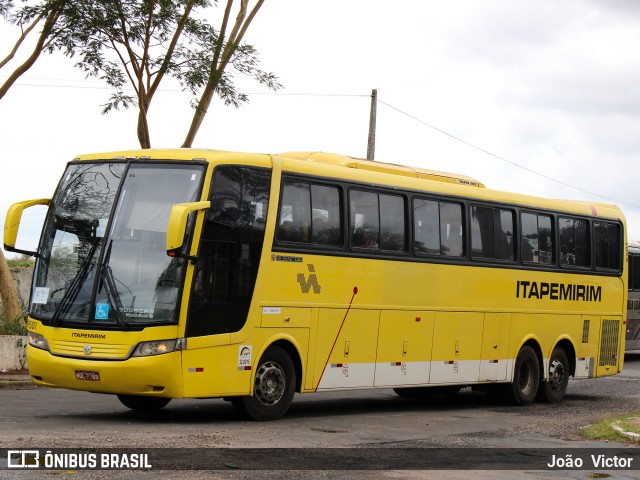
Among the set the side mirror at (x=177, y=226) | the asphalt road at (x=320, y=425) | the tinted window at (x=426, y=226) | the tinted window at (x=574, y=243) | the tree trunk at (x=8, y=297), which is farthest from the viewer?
the tree trunk at (x=8, y=297)

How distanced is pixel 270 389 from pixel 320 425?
2.65 feet

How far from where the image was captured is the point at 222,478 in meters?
9.63

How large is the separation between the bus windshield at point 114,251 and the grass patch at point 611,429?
5.63m

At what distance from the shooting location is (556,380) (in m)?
20.8

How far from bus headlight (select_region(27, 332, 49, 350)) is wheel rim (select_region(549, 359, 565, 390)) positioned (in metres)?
10.0

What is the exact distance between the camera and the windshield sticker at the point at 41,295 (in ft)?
47.1

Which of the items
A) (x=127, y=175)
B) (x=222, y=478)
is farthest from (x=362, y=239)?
(x=222, y=478)

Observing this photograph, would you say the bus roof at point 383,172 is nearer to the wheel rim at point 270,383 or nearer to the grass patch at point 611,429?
the wheel rim at point 270,383

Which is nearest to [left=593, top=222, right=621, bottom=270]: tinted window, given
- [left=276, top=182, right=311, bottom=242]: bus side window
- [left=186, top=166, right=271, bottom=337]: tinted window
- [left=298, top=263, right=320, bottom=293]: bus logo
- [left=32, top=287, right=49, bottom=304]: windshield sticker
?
[left=298, top=263, right=320, bottom=293]: bus logo

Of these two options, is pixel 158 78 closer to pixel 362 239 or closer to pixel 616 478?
pixel 362 239

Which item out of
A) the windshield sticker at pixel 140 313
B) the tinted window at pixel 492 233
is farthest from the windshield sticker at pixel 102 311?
the tinted window at pixel 492 233

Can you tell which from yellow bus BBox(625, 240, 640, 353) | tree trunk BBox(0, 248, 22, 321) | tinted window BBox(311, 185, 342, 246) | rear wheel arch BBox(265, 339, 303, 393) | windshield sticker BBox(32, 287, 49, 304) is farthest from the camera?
yellow bus BBox(625, 240, 640, 353)

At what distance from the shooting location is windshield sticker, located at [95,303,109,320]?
45.0ft

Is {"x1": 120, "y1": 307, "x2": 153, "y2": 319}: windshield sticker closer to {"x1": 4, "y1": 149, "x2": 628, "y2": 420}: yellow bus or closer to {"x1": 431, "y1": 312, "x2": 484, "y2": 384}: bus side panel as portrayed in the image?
{"x1": 4, "y1": 149, "x2": 628, "y2": 420}: yellow bus
